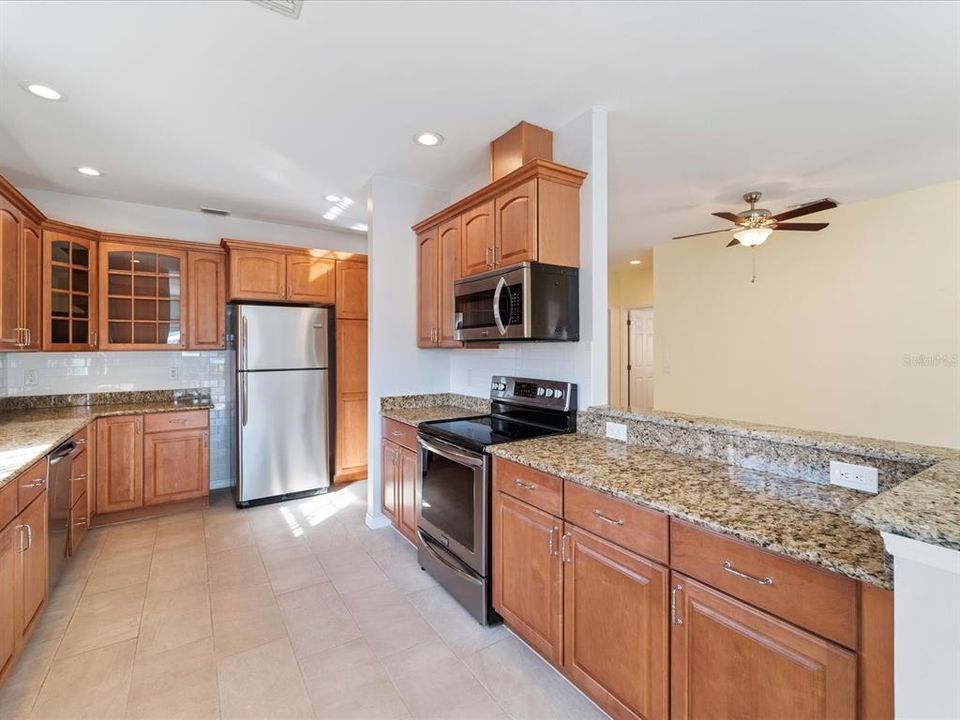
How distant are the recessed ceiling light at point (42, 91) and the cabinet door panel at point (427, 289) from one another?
80.1 inches

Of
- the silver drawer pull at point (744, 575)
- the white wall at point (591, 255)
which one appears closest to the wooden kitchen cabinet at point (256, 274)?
the white wall at point (591, 255)

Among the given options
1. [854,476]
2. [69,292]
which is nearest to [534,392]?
[854,476]

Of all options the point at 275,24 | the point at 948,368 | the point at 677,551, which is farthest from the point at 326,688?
the point at 948,368

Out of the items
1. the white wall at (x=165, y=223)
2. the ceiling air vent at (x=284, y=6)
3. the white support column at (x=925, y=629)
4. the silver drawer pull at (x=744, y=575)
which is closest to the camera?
the white support column at (x=925, y=629)

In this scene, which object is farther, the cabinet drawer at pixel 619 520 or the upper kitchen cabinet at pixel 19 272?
the upper kitchen cabinet at pixel 19 272

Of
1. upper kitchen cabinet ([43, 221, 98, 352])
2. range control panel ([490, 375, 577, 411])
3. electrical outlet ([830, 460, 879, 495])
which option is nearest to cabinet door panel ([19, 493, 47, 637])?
upper kitchen cabinet ([43, 221, 98, 352])

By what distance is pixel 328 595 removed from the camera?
2475 millimetres

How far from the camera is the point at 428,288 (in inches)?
128

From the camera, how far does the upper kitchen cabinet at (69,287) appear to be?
322 cm

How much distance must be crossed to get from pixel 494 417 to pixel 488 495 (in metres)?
0.84

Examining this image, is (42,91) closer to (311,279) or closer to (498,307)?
(311,279)

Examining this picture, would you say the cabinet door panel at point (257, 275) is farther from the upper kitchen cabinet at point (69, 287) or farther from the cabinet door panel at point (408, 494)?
the cabinet door panel at point (408, 494)

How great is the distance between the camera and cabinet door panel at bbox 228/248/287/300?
12.4 feet

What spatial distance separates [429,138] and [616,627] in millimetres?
2625
